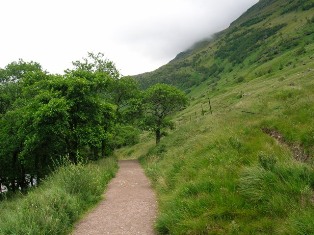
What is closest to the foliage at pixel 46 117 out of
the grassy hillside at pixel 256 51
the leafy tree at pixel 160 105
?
the leafy tree at pixel 160 105

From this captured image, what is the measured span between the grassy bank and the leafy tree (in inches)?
1059

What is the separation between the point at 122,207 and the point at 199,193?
144 inches

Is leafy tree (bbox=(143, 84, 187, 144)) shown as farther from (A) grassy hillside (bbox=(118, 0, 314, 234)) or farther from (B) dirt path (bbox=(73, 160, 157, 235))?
(B) dirt path (bbox=(73, 160, 157, 235))

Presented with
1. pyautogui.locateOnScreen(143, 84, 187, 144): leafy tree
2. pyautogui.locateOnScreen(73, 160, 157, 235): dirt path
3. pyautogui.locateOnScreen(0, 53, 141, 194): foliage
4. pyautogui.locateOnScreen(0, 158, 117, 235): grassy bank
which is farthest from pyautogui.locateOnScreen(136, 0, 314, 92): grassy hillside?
pyautogui.locateOnScreen(0, 158, 117, 235): grassy bank

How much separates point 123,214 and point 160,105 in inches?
1201

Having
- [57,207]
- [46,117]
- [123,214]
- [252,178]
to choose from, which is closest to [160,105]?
[46,117]

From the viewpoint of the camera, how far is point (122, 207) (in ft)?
37.6

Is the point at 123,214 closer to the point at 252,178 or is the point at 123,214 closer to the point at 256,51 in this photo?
the point at 252,178

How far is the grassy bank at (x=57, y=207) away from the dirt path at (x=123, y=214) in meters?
0.44

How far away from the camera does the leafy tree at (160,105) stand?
39875mm

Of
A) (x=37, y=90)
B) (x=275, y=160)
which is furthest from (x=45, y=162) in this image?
(x=275, y=160)

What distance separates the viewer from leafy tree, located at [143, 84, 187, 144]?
131 ft

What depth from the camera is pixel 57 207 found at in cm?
951

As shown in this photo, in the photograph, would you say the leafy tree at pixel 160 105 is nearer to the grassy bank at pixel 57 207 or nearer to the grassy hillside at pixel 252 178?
the grassy hillside at pixel 252 178
